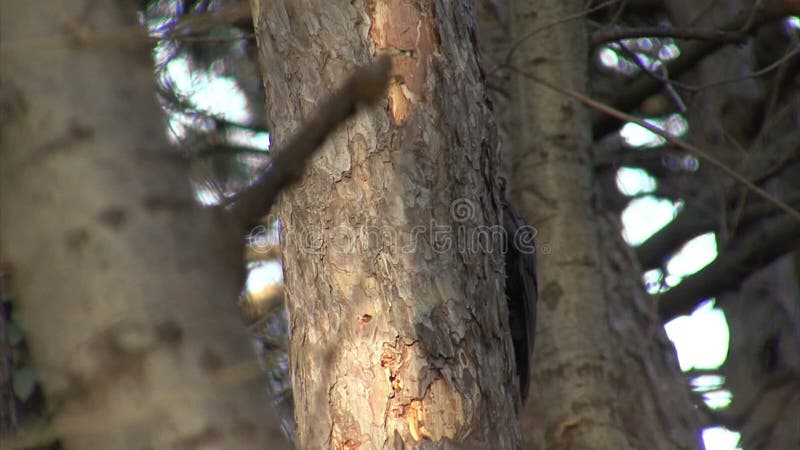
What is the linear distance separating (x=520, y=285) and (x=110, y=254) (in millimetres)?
2243

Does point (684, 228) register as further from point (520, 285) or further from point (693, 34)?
point (520, 285)

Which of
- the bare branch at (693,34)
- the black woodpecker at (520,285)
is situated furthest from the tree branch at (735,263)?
the black woodpecker at (520,285)

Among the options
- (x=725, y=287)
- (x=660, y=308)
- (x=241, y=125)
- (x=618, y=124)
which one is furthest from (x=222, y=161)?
(x=725, y=287)

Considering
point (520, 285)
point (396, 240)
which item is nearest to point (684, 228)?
A: point (520, 285)

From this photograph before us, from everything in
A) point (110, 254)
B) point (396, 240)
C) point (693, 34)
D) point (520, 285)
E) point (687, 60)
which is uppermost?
point (687, 60)

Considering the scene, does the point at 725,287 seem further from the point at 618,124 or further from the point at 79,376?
the point at 79,376

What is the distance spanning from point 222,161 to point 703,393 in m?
2.94

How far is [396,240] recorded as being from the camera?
2285 millimetres

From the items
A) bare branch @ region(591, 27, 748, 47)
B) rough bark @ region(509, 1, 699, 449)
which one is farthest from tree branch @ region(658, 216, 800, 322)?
bare branch @ region(591, 27, 748, 47)

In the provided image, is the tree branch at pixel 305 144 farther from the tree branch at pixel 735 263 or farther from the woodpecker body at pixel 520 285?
the tree branch at pixel 735 263

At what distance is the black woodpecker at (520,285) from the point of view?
121 inches

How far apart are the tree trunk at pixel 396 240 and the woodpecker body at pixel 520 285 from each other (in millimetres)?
611

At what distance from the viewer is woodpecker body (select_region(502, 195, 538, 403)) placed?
3076 mm

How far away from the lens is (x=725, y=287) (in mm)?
5312
